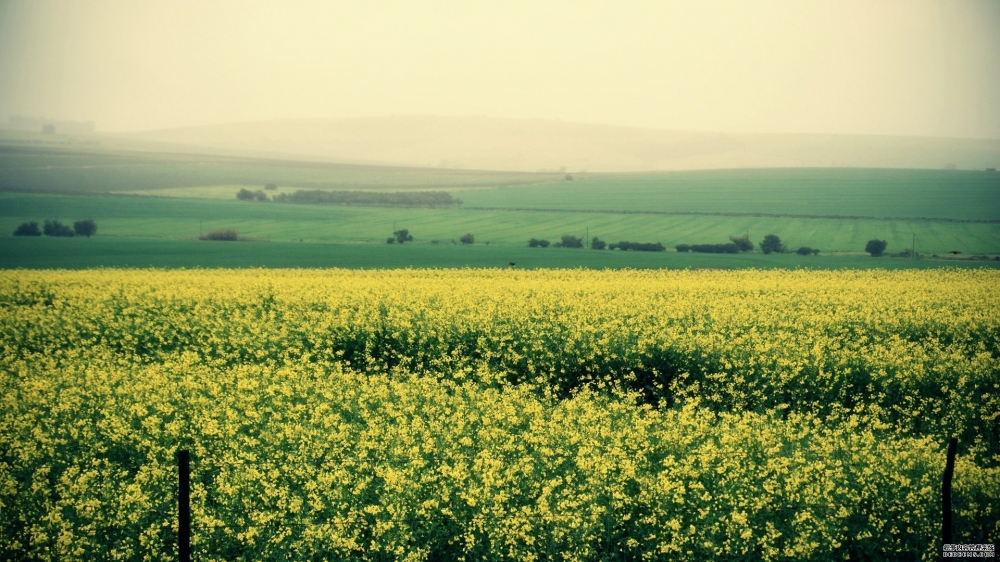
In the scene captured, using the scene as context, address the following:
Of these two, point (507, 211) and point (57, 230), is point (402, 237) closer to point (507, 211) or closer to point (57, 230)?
point (57, 230)

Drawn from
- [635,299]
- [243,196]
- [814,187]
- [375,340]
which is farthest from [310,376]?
[814,187]

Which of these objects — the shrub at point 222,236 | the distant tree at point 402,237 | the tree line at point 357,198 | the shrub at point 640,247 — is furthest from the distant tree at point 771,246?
the tree line at point 357,198

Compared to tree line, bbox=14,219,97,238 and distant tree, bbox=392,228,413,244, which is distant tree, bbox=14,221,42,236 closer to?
tree line, bbox=14,219,97,238

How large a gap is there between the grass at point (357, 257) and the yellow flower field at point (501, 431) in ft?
87.4

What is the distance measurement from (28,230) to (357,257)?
3442cm

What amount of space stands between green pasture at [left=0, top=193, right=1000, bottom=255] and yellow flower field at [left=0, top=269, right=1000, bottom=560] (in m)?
45.8

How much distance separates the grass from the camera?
150 feet

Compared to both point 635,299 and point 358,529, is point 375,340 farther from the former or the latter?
point 358,529

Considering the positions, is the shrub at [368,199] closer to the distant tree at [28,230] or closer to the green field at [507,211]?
the green field at [507,211]

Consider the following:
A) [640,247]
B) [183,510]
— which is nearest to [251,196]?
[640,247]

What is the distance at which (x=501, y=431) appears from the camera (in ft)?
31.3

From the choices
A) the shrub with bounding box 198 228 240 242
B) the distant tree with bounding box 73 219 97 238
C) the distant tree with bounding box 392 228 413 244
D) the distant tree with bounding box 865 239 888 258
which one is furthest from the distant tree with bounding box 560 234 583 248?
the distant tree with bounding box 73 219 97 238

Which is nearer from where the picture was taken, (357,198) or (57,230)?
(57,230)

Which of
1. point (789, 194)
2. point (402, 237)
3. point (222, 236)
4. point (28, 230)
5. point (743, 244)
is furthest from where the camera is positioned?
point (789, 194)
